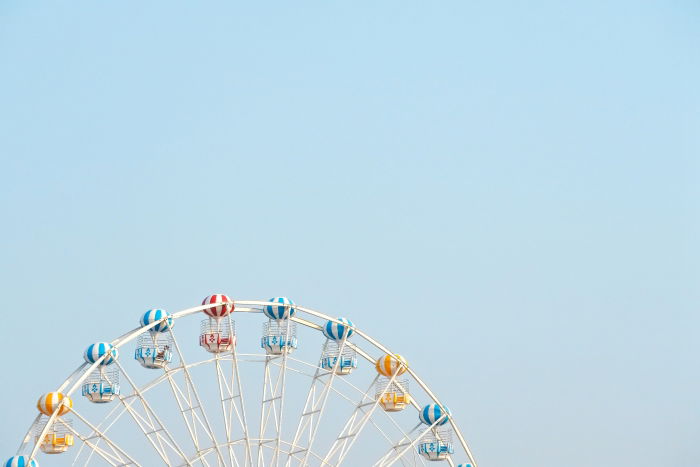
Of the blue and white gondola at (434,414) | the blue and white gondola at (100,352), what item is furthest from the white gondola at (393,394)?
the blue and white gondola at (100,352)

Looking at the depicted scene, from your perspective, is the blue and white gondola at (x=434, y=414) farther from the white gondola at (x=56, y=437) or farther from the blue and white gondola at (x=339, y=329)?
the white gondola at (x=56, y=437)

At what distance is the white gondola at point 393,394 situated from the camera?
205 ft

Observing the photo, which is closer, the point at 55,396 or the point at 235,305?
the point at 55,396

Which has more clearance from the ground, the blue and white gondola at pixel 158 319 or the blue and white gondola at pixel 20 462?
the blue and white gondola at pixel 158 319

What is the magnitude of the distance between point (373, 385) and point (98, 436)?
511 inches

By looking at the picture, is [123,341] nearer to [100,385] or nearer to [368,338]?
[100,385]

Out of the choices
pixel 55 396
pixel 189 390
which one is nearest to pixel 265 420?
pixel 189 390

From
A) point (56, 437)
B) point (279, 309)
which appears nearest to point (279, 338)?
point (279, 309)

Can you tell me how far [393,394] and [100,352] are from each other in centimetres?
1419

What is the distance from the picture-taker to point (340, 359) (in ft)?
201

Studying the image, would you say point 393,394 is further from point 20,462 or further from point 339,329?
point 20,462

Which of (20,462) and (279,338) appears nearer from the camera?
(20,462)

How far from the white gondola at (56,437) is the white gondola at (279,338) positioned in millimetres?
9101

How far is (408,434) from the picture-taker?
62312 mm
